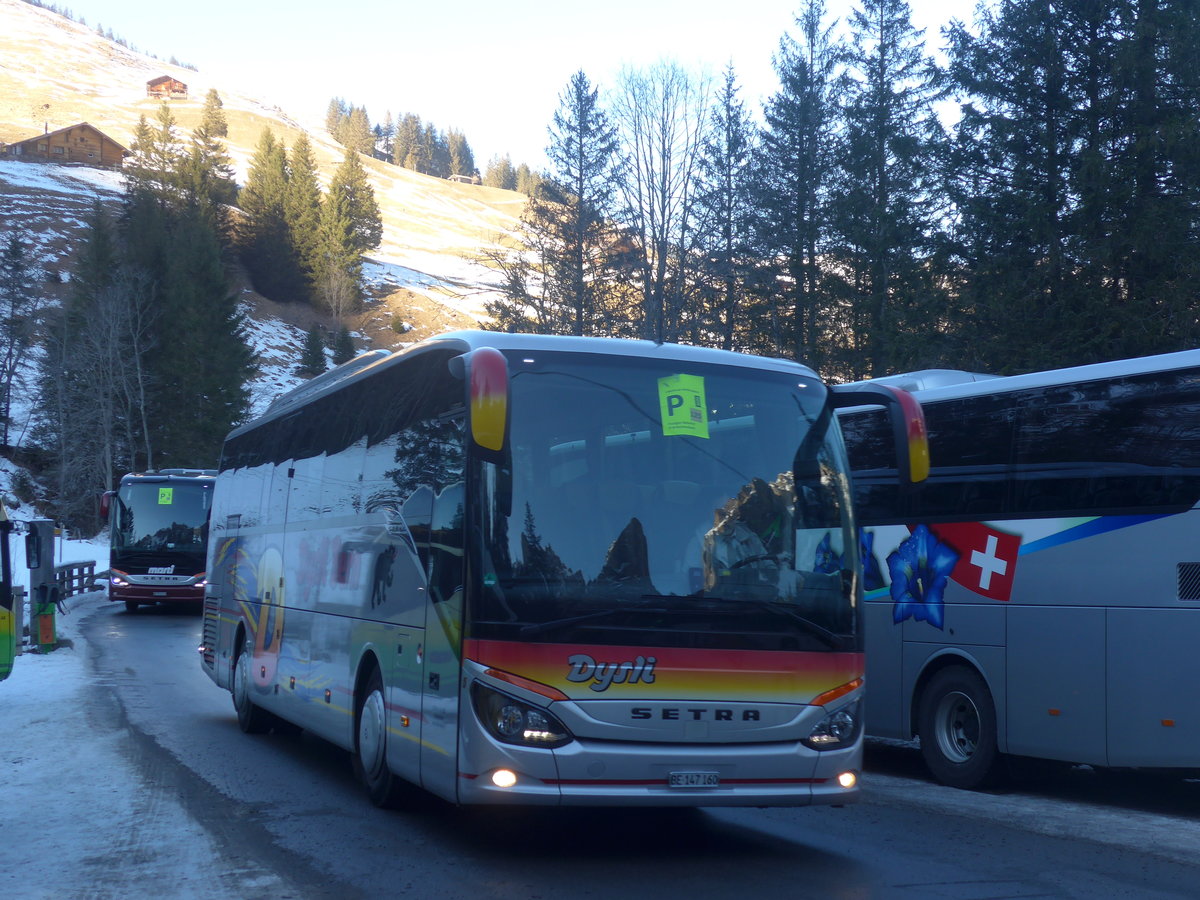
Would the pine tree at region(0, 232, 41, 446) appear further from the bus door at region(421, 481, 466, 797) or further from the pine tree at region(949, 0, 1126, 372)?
the bus door at region(421, 481, 466, 797)

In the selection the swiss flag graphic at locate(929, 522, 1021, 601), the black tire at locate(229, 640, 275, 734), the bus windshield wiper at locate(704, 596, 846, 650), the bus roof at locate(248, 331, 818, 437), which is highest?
the bus roof at locate(248, 331, 818, 437)

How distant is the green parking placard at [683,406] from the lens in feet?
24.2

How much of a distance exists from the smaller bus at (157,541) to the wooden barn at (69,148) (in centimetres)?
11266

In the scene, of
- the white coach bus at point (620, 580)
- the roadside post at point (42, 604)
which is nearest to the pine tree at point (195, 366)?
the roadside post at point (42, 604)

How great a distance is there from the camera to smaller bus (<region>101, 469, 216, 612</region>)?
106 feet

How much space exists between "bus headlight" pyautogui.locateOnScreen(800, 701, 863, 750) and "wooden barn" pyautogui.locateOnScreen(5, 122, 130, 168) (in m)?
140

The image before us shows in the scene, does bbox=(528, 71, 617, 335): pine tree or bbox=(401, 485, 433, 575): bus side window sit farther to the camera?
bbox=(528, 71, 617, 335): pine tree

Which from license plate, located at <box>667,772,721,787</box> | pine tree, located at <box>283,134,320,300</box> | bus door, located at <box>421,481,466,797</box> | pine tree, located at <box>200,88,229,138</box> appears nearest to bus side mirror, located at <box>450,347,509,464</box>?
bus door, located at <box>421,481,466,797</box>

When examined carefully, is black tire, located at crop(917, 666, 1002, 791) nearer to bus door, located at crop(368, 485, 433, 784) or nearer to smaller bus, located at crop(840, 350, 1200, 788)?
smaller bus, located at crop(840, 350, 1200, 788)

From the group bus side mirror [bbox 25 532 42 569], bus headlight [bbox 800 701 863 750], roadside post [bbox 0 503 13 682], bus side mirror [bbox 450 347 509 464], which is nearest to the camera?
bus side mirror [bbox 450 347 509 464]

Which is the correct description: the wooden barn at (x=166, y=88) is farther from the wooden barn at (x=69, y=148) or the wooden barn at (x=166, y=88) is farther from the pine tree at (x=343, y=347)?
the pine tree at (x=343, y=347)

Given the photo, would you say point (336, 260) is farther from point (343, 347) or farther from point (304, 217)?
point (343, 347)

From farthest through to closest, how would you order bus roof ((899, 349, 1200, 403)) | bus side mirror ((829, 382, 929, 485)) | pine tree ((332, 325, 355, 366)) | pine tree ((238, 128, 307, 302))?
pine tree ((238, 128, 307, 302))
pine tree ((332, 325, 355, 366))
bus roof ((899, 349, 1200, 403))
bus side mirror ((829, 382, 929, 485))

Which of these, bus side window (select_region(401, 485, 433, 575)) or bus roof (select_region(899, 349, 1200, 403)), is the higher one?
bus roof (select_region(899, 349, 1200, 403))
